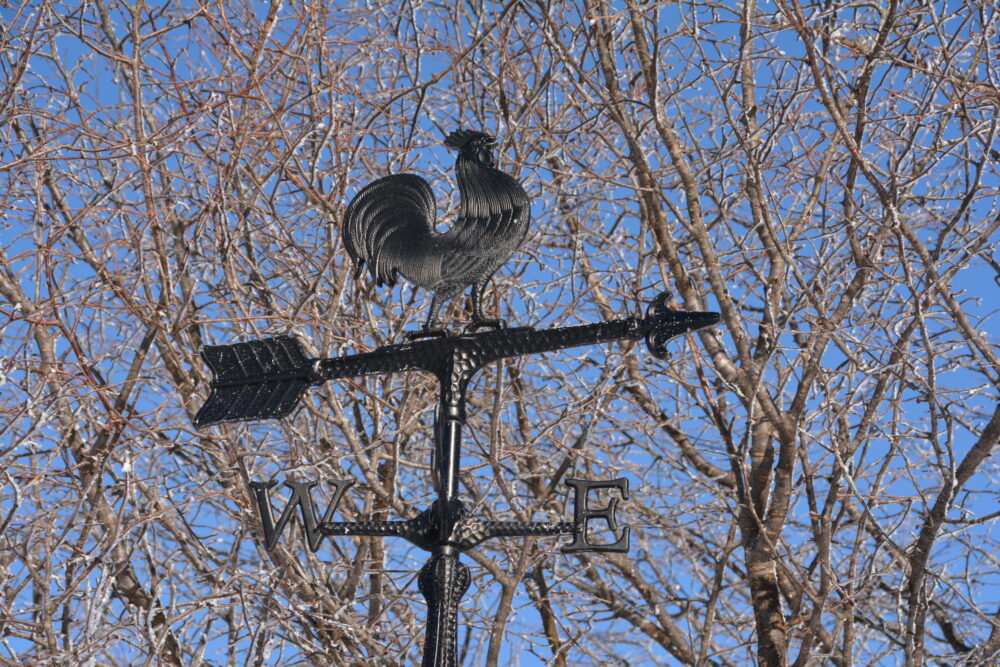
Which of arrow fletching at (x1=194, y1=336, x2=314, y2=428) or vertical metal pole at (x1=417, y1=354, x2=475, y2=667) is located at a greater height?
arrow fletching at (x1=194, y1=336, x2=314, y2=428)

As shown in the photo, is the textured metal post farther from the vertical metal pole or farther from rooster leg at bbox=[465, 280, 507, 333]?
rooster leg at bbox=[465, 280, 507, 333]

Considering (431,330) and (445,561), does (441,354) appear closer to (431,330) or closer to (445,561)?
(431,330)

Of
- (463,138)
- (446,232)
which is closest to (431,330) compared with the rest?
(446,232)

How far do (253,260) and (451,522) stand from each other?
12.5ft

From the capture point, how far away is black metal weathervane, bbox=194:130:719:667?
1.90m

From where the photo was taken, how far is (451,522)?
1893 mm

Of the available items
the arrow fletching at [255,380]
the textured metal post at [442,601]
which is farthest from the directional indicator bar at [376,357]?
the textured metal post at [442,601]

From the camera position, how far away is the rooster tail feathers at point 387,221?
224 centimetres

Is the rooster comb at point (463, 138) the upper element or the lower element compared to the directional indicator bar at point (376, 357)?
upper

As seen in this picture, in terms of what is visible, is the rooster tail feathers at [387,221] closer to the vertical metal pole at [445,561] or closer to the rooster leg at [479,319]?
Result: the rooster leg at [479,319]

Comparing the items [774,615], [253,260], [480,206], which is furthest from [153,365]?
[480,206]

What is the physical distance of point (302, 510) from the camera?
7.07ft

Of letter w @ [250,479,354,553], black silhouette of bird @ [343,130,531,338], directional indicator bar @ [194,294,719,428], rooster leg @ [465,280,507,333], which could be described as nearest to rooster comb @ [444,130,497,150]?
black silhouette of bird @ [343,130,531,338]

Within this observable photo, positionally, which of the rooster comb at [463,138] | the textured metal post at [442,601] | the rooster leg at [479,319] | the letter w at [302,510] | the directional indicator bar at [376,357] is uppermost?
the rooster comb at [463,138]
